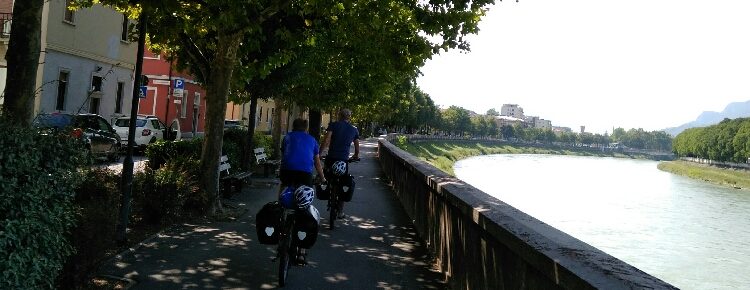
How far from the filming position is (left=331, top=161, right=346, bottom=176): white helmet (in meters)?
9.35

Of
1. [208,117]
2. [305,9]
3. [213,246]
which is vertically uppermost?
[305,9]

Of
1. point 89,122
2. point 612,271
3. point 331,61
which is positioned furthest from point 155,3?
point 331,61

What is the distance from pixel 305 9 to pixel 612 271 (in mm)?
8417

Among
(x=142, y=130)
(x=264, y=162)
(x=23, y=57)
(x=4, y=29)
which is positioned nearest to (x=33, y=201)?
(x=23, y=57)

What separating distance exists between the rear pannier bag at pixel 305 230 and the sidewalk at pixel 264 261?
0.38 metres

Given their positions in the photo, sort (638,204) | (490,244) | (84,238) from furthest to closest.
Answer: (638,204) < (84,238) < (490,244)

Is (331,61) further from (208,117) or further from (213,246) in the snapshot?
(213,246)

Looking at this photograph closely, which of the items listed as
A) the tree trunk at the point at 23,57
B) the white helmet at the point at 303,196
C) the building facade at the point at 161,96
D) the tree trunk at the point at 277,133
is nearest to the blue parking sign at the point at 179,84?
the tree trunk at the point at 277,133

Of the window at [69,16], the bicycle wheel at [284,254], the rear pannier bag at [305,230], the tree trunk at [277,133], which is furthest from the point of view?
the window at [69,16]

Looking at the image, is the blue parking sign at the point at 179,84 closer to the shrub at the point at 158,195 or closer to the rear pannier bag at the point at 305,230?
the shrub at the point at 158,195

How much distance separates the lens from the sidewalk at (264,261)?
5.89 m

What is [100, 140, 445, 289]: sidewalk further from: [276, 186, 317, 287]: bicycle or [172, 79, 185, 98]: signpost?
[172, 79, 185, 98]: signpost

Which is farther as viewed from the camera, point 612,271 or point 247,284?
point 247,284

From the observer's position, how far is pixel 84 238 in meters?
4.77
